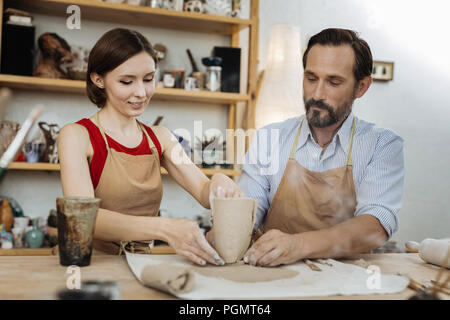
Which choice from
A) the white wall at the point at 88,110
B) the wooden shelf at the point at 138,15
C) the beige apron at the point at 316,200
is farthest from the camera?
the white wall at the point at 88,110

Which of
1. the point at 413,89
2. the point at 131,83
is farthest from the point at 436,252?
the point at 413,89

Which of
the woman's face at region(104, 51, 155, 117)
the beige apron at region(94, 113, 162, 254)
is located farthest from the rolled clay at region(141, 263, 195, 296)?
the woman's face at region(104, 51, 155, 117)

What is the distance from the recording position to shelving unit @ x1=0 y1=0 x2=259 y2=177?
233 centimetres

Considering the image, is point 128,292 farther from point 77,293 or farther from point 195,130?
point 195,130

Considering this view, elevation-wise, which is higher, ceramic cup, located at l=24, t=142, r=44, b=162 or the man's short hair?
the man's short hair

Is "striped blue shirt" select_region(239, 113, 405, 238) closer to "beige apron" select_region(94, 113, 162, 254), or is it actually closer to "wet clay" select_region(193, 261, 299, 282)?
"beige apron" select_region(94, 113, 162, 254)

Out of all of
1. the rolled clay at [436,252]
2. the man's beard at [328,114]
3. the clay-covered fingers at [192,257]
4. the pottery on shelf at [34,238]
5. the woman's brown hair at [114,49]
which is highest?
the woman's brown hair at [114,49]

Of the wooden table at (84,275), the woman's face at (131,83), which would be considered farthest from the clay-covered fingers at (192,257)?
the woman's face at (131,83)

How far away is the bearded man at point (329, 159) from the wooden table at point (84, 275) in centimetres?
24

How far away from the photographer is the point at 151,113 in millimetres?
2693

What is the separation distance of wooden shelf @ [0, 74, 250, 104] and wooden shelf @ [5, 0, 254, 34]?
1.30 ft

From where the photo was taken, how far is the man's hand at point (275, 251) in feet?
3.00

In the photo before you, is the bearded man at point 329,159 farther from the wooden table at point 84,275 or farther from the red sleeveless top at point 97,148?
the red sleeveless top at point 97,148

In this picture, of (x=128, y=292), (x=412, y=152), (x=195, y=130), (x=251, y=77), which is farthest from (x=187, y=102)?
(x=128, y=292)
